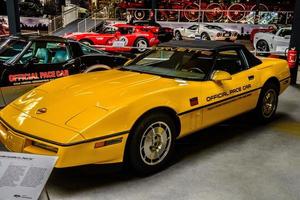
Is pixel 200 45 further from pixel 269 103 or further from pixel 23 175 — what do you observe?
pixel 23 175

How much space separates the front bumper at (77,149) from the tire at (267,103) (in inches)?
95.8

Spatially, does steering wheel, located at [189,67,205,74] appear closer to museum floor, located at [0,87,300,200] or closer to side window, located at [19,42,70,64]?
museum floor, located at [0,87,300,200]

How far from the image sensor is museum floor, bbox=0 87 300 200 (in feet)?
9.72

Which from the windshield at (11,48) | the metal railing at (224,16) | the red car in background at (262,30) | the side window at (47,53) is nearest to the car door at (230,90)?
the side window at (47,53)

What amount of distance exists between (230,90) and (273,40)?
9.08 metres

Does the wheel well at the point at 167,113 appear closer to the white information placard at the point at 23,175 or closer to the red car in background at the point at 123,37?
the white information placard at the point at 23,175

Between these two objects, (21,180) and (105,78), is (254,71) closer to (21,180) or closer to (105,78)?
(105,78)

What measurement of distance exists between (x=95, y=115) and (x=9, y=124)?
0.86 m

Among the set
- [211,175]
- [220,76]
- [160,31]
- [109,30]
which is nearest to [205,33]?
[160,31]

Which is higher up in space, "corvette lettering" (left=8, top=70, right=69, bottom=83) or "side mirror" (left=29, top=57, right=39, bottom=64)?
"side mirror" (left=29, top=57, right=39, bottom=64)

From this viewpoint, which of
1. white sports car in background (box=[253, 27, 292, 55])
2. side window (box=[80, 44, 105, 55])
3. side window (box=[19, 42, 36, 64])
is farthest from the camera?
white sports car in background (box=[253, 27, 292, 55])

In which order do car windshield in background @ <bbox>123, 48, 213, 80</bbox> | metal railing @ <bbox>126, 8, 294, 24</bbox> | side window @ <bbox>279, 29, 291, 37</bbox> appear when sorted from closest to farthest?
car windshield in background @ <bbox>123, 48, 213, 80</bbox>
side window @ <bbox>279, 29, 291, 37</bbox>
metal railing @ <bbox>126, 8, 294, 24</bbox>

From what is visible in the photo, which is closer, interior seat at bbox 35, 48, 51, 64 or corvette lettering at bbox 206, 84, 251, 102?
corvette lettering at bbox 206, 84, 251, 102

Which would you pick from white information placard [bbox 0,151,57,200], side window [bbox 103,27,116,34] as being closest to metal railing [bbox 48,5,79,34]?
side window [bbox 103,27,116,34]
